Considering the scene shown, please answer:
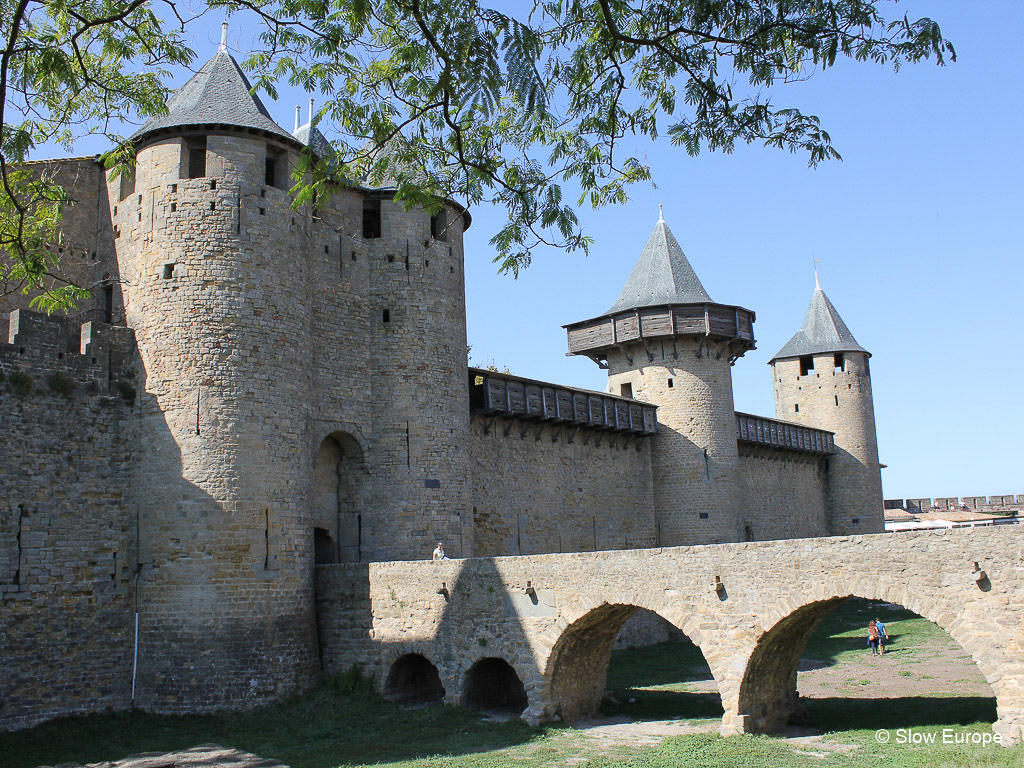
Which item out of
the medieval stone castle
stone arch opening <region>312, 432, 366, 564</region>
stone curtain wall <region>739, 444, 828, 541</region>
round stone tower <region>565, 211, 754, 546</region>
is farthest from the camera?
stone curtain wall <region>739, 444, 828, 541</region>

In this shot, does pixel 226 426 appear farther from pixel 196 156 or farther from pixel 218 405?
pixel 196 156

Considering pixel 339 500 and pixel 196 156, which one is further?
pixel 339 500

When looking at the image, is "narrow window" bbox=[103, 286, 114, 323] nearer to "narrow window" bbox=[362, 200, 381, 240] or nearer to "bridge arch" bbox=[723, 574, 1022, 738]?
"narrow window" bbox=[362, 200, 381, 240]

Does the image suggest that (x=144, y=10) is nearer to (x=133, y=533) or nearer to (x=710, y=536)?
(x=133, y=533)

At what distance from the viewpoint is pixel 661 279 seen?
28.2 m

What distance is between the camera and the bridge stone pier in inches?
448

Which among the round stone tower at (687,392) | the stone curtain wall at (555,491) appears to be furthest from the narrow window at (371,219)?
the round stone tower at (687,392)

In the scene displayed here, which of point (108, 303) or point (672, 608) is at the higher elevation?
point (108, 303)

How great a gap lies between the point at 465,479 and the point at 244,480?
5.27 meters

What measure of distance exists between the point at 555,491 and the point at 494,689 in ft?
25.4

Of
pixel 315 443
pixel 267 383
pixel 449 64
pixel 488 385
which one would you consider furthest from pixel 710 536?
pixel 449 64

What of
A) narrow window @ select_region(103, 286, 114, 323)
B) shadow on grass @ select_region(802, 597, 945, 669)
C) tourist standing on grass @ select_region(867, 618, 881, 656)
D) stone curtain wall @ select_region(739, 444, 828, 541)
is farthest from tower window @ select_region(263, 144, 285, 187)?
stone curtain wall @ select_region(739, 444, 828, 541)

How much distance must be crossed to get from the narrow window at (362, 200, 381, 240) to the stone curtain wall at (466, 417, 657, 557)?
501cm

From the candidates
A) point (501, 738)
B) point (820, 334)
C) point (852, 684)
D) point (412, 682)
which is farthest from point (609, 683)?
point (820, 334)
